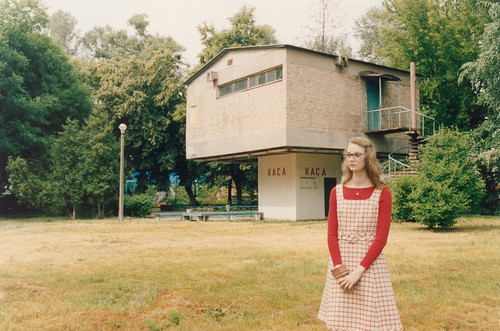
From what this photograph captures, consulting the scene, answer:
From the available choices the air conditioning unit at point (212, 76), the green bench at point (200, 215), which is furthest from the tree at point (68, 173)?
the air conditioning unit at point (212, 76)

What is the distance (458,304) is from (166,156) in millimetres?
31957

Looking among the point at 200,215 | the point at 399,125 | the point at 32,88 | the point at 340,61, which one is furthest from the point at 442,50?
the point at 32,88

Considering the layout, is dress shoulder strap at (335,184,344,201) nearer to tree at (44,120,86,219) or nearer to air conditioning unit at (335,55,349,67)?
air conditioning unit at (335,55,349,67)

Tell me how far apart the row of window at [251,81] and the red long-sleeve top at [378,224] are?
64.9 ft

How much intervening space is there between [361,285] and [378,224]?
1.74 ft

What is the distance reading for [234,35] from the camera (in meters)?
37.0

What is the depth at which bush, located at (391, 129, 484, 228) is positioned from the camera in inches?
685

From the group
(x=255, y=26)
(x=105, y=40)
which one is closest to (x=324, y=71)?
(x=255, y=26)

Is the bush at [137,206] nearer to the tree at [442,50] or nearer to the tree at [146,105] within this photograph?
the tree at [146,105]

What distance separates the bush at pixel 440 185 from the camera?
17391 mm

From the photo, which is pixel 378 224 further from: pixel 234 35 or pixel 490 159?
pixel 234 35

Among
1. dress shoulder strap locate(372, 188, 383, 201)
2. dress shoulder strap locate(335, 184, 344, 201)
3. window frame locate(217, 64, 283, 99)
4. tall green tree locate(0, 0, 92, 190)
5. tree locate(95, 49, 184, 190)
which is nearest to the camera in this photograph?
dress shoulder strap locate(372, 188, 383, 201)

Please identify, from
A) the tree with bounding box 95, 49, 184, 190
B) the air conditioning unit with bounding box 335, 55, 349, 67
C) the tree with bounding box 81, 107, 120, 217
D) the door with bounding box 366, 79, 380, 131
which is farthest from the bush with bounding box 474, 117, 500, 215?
the tree with bounding box 95, 49, 184, 190

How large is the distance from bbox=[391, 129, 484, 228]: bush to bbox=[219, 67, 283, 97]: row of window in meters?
8.44
